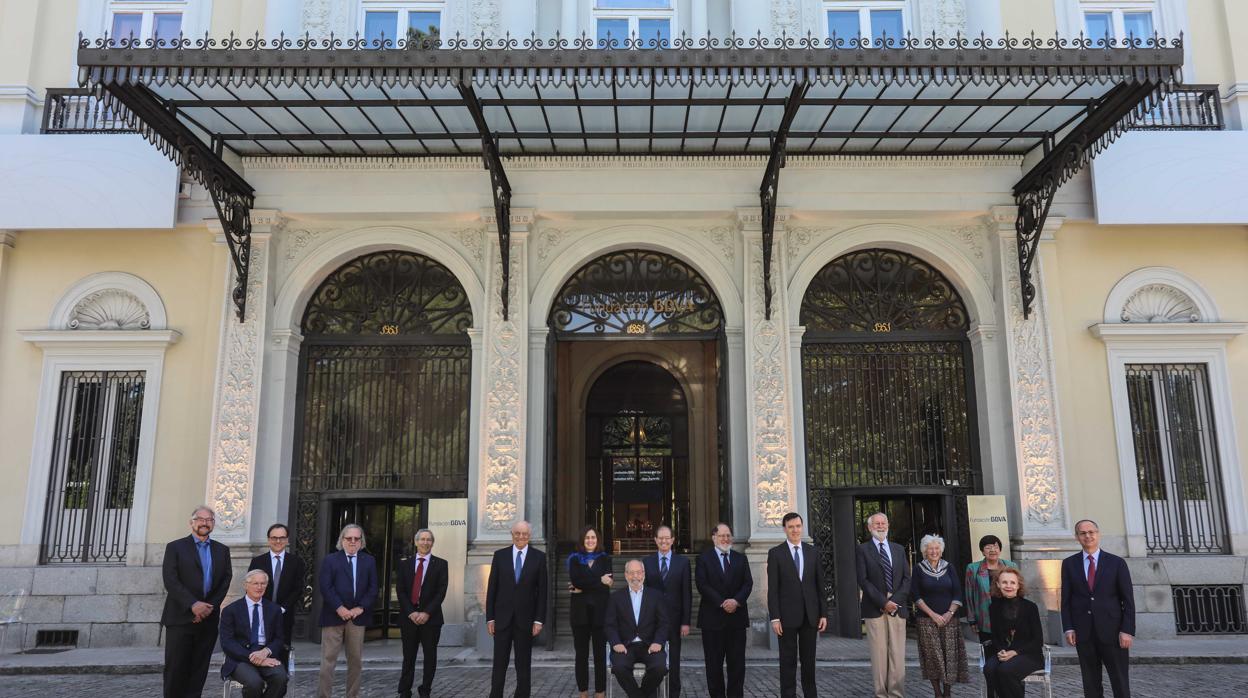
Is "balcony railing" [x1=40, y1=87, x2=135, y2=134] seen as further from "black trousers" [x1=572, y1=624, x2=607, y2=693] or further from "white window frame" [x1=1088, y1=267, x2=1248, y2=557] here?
"white window frame" [x1=1088, y1=267, x2=1248, y2=557]

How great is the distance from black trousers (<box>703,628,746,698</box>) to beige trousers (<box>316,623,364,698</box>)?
9.92 ft

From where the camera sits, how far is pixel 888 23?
1306 cm

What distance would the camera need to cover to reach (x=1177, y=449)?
12164 millimetres

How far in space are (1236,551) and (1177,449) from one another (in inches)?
56.2

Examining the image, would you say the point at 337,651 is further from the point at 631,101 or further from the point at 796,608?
the point at 631,101

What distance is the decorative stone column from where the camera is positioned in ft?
37.9

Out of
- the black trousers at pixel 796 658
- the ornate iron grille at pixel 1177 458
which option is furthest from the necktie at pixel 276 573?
the ornate iron grille at pixel 1177 458

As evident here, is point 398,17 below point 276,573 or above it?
above

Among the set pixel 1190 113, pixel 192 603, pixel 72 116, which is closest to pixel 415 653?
pixel 192 603

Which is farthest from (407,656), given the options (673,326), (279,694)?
(673,326)

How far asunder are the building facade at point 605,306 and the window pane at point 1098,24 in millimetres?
Answer: 89

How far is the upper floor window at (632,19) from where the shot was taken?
12.8 meters

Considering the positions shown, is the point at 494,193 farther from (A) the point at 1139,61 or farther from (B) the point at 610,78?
(A) the point at 1139,61

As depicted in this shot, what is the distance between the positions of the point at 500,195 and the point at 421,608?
5.57 metres
